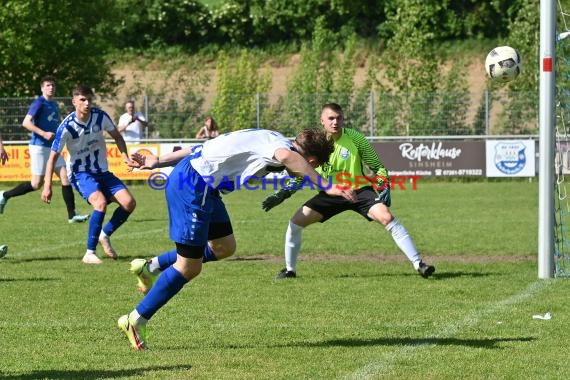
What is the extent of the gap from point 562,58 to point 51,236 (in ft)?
23.9

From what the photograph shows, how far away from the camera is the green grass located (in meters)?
6.52

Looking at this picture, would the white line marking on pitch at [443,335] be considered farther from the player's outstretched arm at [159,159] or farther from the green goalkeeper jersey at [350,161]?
the player's outstretched arm at [159,159]

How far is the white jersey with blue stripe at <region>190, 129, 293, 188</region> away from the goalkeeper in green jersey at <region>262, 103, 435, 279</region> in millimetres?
3197

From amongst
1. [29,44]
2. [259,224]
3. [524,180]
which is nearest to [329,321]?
[259,224]

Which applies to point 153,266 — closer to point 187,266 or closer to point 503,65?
point 187,266

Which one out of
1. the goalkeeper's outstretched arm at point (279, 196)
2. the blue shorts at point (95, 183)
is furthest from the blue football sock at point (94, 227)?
the goalkeeper's outstretched arm at point (279, 196)

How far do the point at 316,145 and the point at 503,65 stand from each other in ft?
15.0

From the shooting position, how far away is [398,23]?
44.8m

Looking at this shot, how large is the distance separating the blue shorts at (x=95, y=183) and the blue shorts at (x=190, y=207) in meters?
4.94

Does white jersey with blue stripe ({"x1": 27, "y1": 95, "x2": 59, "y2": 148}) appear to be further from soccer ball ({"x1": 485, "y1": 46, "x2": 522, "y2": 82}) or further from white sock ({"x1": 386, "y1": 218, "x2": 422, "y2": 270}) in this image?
soccer ball ({"x1": 485, "y1": 46, "x2": 522, "y2": 82})

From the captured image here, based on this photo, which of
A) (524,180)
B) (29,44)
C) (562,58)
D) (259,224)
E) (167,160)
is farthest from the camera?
(29,44)

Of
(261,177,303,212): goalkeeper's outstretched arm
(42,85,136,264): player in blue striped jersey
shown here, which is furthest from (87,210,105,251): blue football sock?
(261,177,303,212): goalkeeper's outstretched arm

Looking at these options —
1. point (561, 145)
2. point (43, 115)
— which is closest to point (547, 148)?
point (561, 145)

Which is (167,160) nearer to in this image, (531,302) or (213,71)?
(531,302)
